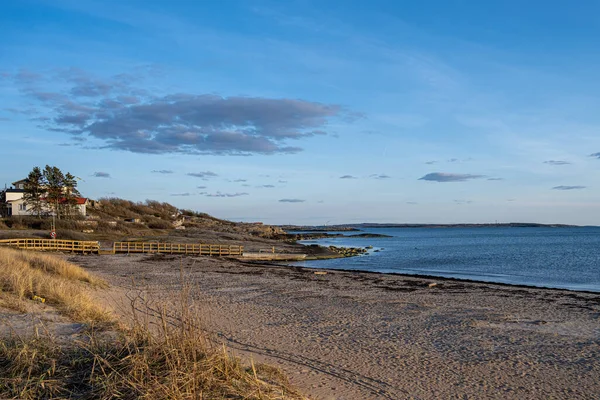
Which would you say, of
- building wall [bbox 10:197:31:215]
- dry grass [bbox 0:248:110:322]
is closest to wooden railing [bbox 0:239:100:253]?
dry grass [bbox 0:248:110:322]

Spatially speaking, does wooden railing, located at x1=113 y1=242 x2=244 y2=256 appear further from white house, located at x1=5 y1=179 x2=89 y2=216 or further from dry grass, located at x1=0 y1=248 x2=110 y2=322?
dry grass, located at x1=0 y1=248 x2=110 y2=322

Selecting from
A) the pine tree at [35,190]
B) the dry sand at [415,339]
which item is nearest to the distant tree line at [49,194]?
the pine tree at [35,190]

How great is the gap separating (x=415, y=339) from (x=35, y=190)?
7154 cm

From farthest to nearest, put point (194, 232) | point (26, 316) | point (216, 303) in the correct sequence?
1. point (194, 232)
2. point (216, 303)
3. point (26, 316)

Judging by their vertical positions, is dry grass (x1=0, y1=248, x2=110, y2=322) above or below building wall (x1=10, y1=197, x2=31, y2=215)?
below

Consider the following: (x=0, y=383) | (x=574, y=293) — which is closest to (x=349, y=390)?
(x=0, y=383)

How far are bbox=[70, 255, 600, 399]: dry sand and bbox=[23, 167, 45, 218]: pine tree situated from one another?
186 ft

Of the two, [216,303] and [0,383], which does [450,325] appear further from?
[0,383]

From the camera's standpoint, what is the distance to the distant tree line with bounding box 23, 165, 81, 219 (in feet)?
234

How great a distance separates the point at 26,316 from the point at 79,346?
154 inches

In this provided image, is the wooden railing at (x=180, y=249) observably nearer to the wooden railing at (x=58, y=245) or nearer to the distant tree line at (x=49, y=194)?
the wooden railing at (x=58, y=245)

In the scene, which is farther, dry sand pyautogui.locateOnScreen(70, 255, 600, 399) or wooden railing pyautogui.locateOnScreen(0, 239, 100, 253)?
wooden railing pyautogui.locateOnScreen(0, 239, 100, 253)

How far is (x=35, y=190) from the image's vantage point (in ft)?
235

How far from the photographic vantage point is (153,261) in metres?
39.5
